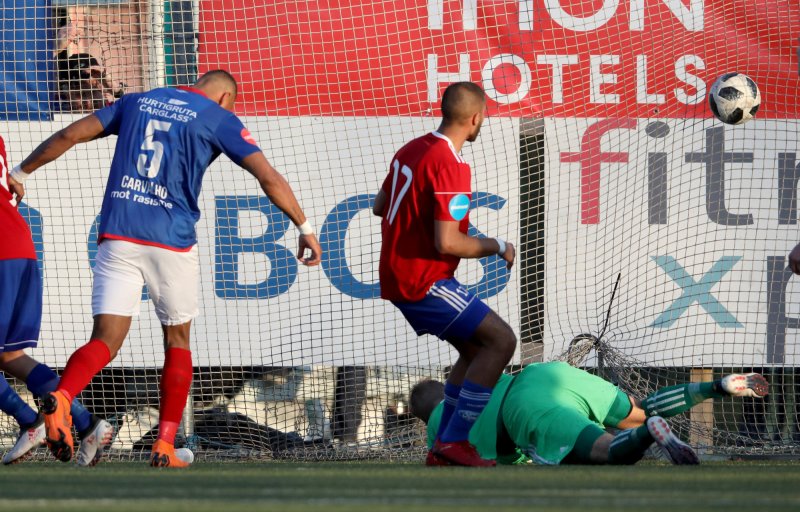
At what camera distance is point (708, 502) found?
3.62 meters

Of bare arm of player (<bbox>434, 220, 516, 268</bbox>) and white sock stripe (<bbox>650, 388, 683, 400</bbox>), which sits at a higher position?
bare arm of player (<bbox>434, 220, 516, 268</bbox>)

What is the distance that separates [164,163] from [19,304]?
1220mm

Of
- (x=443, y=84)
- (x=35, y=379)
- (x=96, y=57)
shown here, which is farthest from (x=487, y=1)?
(x=35, y=379)

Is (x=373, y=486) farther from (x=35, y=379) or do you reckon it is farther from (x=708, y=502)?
(x=35, y=379)

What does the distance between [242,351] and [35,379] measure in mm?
2129

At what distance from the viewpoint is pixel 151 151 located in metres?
6.02

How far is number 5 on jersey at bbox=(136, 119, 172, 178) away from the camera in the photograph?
236 inches

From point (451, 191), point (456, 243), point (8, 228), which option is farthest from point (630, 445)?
point (8, 228)

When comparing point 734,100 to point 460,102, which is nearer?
point 460,102

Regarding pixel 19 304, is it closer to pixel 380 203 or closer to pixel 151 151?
pixel 151 151

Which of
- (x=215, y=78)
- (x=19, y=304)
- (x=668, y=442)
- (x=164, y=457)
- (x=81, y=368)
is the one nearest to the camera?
(x=668, y=442)

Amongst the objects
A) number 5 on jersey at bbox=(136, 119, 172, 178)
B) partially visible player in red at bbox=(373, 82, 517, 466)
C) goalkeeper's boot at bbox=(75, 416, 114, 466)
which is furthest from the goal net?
number 5 on jersey at bbox=(136, 119, 172, 178)

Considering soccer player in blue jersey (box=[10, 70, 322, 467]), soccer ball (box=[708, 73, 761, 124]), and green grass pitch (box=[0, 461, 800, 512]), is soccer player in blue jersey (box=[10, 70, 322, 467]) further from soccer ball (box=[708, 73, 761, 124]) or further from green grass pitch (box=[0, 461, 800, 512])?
soccer ball (box=[708, 73, 761, 124])

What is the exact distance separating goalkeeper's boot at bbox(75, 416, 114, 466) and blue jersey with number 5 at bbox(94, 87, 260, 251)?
87 centimetres
